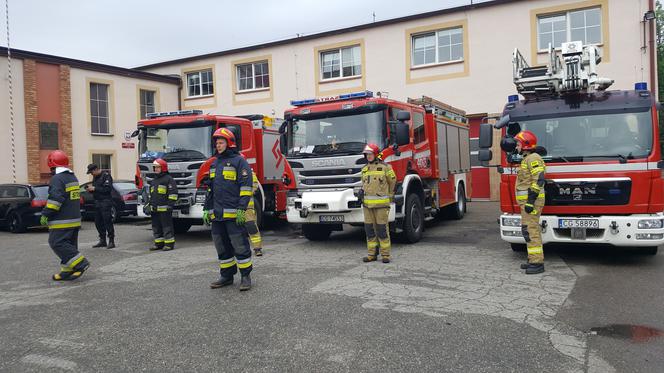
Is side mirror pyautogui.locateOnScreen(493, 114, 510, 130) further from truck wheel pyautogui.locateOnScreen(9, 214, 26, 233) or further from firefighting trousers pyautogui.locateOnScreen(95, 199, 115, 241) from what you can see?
truck wheel pyautogui.locateOnScreen(9, 214, 26, 233)

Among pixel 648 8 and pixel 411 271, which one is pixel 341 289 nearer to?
pixel 411 271

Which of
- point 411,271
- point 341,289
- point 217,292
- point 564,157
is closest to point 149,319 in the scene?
point 217,292

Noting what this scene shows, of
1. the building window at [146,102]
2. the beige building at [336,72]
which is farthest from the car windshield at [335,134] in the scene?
the building window at [146,102]

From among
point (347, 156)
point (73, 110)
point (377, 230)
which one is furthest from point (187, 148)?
point (73, 110)

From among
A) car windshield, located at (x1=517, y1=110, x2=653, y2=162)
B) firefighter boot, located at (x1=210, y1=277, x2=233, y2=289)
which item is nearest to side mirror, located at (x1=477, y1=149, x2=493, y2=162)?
car windshield, located at (x1=517, y1=110, x2=653, y2=162)

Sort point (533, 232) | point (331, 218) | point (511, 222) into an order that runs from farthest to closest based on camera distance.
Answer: point (331, 218), point (511, 222), point (533, 232)

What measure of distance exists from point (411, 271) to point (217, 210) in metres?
2.83

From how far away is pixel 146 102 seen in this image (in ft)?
76.5

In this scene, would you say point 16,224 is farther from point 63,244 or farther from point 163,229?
point 63,244

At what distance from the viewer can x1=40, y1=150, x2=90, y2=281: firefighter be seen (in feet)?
23.4

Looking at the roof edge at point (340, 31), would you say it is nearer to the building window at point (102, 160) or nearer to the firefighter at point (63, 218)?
the building window at point (102, 160)

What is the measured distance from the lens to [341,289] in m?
6.30

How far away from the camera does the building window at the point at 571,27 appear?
16609 mm

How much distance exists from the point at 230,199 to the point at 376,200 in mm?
2570
